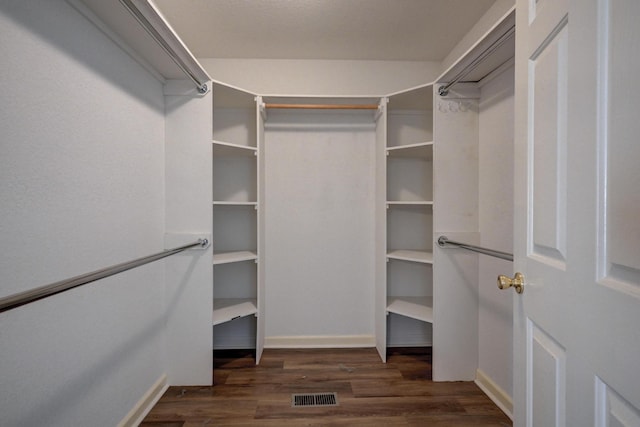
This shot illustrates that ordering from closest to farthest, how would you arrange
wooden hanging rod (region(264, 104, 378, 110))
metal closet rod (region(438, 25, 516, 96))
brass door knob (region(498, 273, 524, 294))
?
brass door knob (region(498, 273, 524, 294)) < metal closet rod (region(438, 25, 516, 96)) < wooden hanging rod (region(264, 104, 378, 110))

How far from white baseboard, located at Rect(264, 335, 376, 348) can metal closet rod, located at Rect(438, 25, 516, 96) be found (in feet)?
6.69

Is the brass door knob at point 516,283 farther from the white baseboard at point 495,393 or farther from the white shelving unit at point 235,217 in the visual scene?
the white shelving unit at point 235,217

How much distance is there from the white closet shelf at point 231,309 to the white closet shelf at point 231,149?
1.20m

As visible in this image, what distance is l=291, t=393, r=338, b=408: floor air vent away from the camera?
73.4 inches

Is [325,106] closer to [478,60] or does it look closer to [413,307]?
[478,60]

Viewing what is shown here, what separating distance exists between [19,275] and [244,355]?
179 cm

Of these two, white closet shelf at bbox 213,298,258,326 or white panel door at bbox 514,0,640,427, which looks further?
white closet shelf at bbox 213,298,258,326

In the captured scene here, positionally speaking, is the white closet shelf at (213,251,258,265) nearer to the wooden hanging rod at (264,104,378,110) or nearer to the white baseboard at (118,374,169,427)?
the white baseboard at (118,374,169,427)

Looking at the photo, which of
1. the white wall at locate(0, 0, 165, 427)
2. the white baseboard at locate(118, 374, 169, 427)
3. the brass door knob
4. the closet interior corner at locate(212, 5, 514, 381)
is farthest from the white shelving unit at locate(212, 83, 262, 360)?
the brass door knob

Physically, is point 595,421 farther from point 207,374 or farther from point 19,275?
point 207,374

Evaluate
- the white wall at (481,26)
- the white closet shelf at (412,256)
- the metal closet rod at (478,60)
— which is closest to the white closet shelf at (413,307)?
the white closet shelf at (412,256)

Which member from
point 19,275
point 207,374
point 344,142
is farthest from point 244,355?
point 344,142

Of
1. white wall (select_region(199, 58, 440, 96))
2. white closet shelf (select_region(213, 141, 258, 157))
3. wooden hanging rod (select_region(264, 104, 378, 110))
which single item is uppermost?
white wall (select_region(199, 58, 440, 96))

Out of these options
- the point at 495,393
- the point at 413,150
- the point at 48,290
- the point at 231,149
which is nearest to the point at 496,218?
the point at 413,150
